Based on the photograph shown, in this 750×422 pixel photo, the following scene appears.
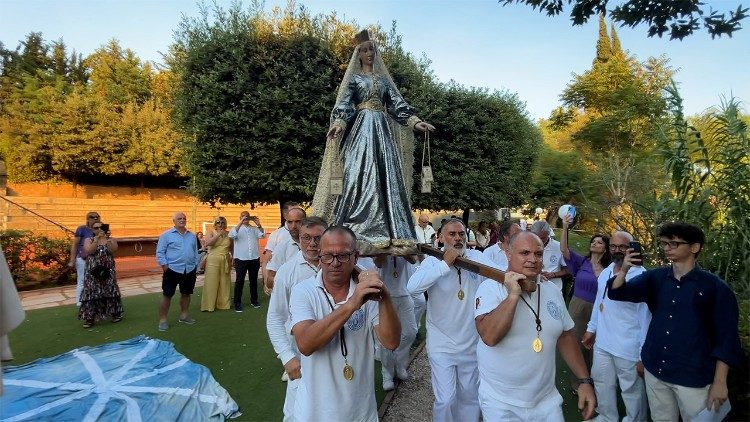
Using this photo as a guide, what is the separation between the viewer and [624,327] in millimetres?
3980

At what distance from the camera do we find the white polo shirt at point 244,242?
9289 mm

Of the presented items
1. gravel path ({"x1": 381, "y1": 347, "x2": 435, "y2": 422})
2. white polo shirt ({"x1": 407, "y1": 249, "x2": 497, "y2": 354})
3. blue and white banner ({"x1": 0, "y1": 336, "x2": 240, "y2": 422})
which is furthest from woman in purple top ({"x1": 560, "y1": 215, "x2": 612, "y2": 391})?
blue and white banner ({"x1": 0, "y1": 336, "x2": 240, "y2": 422})

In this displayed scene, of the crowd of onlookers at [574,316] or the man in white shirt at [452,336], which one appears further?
the man in white shirt at [452,336]

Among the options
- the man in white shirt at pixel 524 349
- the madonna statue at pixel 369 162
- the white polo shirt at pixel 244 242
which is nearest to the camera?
the man in white shirt at pixel 524 349

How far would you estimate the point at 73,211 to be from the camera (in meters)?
21.5

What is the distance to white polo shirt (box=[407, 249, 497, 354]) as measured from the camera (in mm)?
3855

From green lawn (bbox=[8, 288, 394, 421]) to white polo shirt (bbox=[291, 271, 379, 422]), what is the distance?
2.51 meters

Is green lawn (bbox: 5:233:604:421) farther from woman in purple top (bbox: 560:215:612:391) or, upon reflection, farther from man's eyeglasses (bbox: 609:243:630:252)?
man's eyeglasses (bbox: 609:243:630:252)

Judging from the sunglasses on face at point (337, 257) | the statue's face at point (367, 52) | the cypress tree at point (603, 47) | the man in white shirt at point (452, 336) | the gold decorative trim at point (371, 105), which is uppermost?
the cypress tree at point (603, 47)

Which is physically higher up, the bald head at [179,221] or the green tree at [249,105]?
the green tree at [249,105]

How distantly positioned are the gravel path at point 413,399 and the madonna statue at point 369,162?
5.77 feet

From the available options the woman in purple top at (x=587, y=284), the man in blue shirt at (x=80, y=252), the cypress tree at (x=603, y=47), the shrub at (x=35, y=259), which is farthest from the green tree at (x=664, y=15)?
the cypress tree at (x=603, y=47)

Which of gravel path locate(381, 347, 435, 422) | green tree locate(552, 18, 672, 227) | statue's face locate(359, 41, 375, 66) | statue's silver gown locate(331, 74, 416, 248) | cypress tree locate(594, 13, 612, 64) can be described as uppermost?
cypress tree locate(594, 13, 612, 64)

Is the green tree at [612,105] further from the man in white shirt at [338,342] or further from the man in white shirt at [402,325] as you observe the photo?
the man in white shirt at [338,342]
